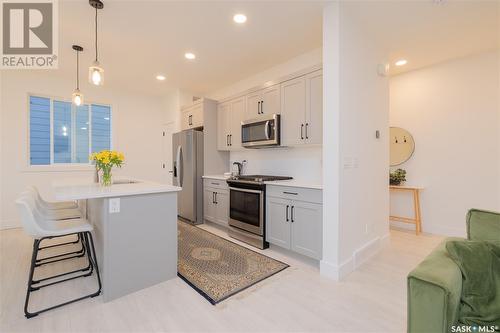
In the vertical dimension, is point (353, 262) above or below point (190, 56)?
below

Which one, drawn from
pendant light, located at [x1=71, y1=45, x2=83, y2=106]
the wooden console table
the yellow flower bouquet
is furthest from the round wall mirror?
pendant light, located at [x1=71, y1=45, x2=83, y2=106]

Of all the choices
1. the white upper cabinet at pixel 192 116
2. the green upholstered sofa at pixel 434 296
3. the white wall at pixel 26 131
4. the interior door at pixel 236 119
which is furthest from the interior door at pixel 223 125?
the green upholstered sofa at pixel 434 296

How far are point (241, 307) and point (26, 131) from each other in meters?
4.96

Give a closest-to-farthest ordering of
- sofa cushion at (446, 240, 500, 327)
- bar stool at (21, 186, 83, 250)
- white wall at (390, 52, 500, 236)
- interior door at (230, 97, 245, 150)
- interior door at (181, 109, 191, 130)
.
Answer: sofa cushion at (446, 240, 500, 327) < bar stool at (21, 186, 83, 250) < white wall at (390, 52, 500, 236) < interior door at (230, 97, 245, 150) < interior door at (181, 109, 191, 130)

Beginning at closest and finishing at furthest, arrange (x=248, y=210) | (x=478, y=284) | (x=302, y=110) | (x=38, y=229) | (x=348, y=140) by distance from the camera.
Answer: (x=478, y=284) < (x=38, y=229) < (x=348, y=140) < (x=302, y=110) < (x=248, y=210)

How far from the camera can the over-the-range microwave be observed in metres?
3.39

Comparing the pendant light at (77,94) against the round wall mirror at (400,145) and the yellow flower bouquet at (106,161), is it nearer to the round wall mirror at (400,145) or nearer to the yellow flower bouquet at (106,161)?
the yellow flower bouquet at (106,161)

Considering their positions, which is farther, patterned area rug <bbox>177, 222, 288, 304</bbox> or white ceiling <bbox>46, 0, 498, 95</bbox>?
white ceiling <bbox>46, 0, 498, 95</bbox>

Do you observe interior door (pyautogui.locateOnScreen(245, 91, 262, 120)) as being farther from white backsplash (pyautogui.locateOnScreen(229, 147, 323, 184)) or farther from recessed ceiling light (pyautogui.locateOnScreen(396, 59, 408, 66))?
recessed ceiling light (pyautogui.locateOnScreen(396, 59, 408, 66))

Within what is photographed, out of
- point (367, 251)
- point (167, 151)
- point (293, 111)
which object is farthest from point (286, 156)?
point (167, 151)

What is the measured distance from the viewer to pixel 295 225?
2807 millimetres

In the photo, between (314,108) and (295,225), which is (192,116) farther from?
(295,225)

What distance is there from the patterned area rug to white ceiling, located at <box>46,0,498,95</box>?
9.23ft

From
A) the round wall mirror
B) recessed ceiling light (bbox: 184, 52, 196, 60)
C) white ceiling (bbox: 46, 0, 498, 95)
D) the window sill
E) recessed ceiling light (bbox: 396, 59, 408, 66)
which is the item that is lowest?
the window sill
